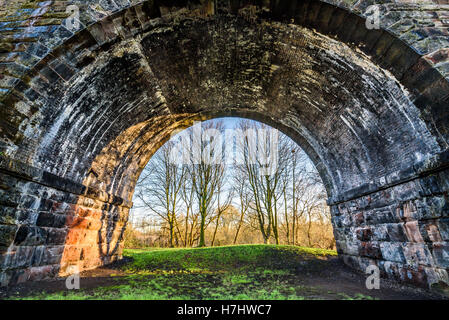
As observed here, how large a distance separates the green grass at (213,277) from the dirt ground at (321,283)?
0.37 feet

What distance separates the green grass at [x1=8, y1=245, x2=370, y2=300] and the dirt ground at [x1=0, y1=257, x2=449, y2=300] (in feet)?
0.37

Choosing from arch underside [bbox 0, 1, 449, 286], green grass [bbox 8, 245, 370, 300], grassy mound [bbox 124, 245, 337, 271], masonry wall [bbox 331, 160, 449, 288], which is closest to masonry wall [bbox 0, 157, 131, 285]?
arch underside [bbox 0, 1, 449, 286]

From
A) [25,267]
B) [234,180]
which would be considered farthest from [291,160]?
[25,267]

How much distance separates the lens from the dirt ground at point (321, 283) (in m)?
3.60

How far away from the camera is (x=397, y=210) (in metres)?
4.19

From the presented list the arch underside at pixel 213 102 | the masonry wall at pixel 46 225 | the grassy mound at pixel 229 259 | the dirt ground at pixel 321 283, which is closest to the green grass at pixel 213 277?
the grassy mound at pixel 229 259

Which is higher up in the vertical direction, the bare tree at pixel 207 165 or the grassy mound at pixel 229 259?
the bare tree at pixel 207 165

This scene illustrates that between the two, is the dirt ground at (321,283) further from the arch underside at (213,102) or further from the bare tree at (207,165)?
the bare tree at (207,165)

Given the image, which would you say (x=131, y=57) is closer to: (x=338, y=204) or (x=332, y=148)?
(x=332, y=148)

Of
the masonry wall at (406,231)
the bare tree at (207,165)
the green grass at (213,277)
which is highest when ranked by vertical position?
the bare tree at (207,165)

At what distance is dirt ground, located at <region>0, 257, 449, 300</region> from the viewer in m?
3.60

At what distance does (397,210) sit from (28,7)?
7765mm

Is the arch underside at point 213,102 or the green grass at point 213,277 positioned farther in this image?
the green grass at point 213,277

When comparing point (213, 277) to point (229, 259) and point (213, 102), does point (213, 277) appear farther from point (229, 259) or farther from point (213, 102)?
point (213, 102)
